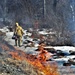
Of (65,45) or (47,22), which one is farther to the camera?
(47,22)

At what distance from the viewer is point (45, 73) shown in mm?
12562

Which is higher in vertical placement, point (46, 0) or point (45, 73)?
point (46, 0)

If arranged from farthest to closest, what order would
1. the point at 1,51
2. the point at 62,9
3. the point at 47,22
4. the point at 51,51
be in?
the point at 62,9
the point at 47,22
the point at 51,51
the point at 1,51

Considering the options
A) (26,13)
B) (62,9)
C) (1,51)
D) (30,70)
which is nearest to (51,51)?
(1,51)

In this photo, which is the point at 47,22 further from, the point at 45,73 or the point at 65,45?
the point at 45,73

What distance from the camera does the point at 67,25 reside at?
29.4 m

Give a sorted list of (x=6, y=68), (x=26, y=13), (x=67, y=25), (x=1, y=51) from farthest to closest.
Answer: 1. (x=26, y=13)
2. (x=67, y=25)
3. (x=1, y=51)
4. (x=6, y=68)

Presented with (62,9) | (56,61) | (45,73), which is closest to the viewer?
(45,73)

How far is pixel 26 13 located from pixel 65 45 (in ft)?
59.5

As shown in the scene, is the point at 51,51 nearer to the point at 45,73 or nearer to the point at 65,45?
the point at 65,45

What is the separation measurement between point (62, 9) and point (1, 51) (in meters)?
24.3

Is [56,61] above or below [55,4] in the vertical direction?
below

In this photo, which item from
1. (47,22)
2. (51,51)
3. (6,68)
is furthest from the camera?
(47,22)

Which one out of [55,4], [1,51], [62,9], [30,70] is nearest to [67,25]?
[62,9]
